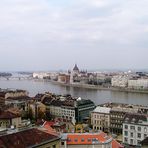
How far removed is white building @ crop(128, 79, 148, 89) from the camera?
1861 inches

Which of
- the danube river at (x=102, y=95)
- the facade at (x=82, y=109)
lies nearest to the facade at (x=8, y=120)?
the facade at (x=82, y=109)

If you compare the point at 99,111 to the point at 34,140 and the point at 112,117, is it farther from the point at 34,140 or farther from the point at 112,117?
the point at 34,140

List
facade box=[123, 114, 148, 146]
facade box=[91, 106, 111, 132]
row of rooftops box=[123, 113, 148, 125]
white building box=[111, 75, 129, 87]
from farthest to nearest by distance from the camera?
1. white building box=[111, 75, 129, 87]
2. facade box=[91, 106, 111, 132]
3. row of rooftops box=[123, 113, 148, 125]
4. facade box=[123, 114, 148, 146]

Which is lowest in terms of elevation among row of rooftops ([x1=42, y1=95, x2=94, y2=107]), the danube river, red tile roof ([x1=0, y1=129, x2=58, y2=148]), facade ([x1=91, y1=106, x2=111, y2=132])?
the danube river

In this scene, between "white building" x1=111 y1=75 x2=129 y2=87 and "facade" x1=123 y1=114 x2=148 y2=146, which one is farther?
"white building" x1=111 y1=75 x2=129 y2=87

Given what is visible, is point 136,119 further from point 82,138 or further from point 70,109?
point 70,109

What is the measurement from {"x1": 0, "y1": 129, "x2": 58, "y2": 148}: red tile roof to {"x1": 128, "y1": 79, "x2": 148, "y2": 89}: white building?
4166cm

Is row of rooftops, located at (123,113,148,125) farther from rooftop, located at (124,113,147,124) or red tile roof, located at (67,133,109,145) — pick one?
red tile roof, located at (67,133,109,145)

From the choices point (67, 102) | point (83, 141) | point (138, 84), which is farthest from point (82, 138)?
point (138, 84)

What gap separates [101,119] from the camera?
16734mm

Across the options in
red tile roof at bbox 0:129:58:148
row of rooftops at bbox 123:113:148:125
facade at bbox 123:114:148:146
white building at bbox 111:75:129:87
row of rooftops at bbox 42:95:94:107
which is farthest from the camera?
white building at bbox 111:75:129:87

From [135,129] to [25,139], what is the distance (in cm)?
681

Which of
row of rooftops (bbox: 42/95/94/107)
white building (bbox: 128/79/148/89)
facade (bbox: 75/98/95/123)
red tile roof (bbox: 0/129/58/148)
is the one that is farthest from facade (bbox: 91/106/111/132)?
white building (bbox: 128/79/148/89)

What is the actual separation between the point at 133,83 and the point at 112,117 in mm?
33222
